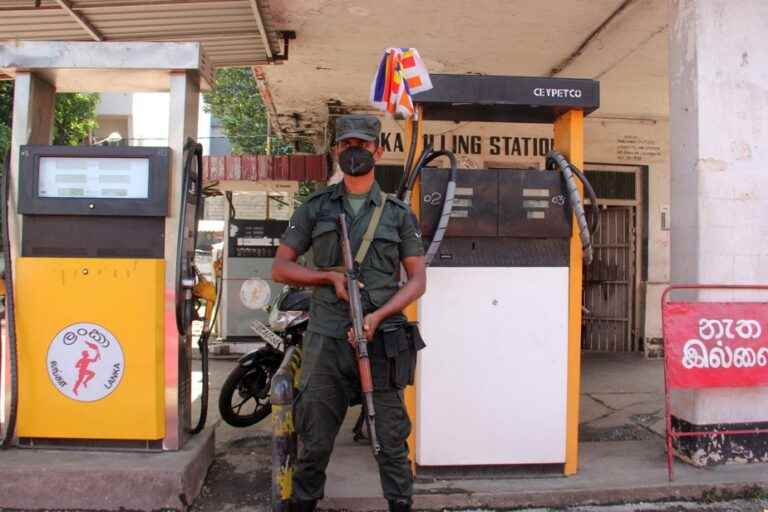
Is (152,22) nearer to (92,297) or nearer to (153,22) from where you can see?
(153,22)

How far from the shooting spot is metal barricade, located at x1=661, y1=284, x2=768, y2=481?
12.2 ft

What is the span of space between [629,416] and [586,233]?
2.49 meters

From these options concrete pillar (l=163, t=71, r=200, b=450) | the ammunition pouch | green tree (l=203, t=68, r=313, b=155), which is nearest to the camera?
the ammunition pouch

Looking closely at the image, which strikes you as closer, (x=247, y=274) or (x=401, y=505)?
(x=401, y=505)

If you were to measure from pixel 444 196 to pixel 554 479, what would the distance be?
175 cm

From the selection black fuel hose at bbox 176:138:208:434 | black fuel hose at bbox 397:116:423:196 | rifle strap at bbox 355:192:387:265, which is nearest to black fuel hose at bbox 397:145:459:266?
black fuel hose at bbox 397:116:423:196

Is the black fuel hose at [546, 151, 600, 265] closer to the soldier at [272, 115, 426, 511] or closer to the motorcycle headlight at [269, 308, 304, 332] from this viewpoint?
the soldier at [272, 115, 426, 511]

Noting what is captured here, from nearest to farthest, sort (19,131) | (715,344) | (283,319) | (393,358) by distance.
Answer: (393,358)
(19,131)
(715,344)
(283,319)

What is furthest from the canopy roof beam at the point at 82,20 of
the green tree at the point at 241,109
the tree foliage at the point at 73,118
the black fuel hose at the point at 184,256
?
the green tree at the point at 241,109

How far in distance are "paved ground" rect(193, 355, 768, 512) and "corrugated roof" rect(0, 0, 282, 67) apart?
124 inches

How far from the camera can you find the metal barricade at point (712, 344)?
373 cm

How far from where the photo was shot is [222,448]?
14.5 ft

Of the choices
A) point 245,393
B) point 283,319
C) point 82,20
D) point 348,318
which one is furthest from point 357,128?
point 82,20

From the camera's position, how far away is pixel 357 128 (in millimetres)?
2836
